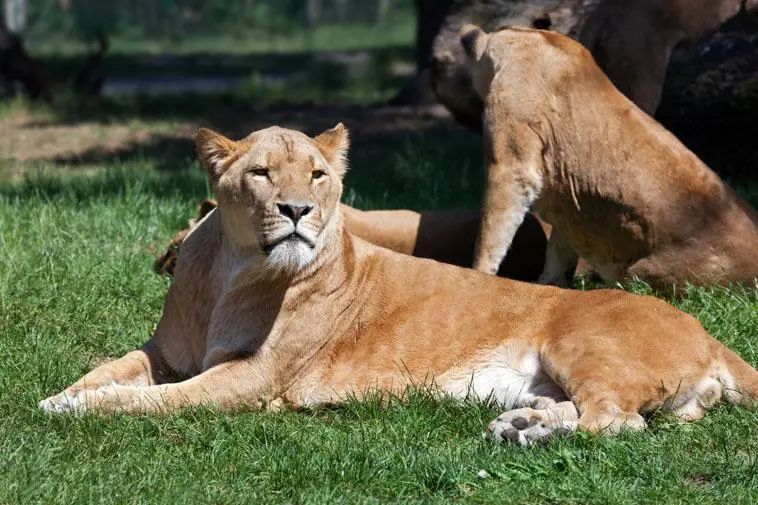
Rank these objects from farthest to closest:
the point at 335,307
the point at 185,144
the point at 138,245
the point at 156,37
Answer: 1. the point at 156,37
2. the point at 185,144
3. the point at 138,245
4. the point at 335,307

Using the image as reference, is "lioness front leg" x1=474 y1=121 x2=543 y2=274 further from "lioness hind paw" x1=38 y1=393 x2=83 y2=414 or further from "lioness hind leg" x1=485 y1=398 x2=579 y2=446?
"lioness hind paw" x1=38 y1=393 x2=83 y2=414

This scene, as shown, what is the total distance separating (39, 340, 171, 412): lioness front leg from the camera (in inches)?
205

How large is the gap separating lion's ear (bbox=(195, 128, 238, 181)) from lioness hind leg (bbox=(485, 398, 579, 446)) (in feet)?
4.90

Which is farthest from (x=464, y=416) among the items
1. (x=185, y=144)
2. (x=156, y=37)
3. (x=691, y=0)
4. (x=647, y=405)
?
(x=156, y=37)

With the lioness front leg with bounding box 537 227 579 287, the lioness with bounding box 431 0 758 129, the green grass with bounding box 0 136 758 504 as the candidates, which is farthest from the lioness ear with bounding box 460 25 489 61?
the green grass with bounding box 0 136 758 504

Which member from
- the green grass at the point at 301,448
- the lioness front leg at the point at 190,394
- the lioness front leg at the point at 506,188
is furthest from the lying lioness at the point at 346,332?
the lioness front leg at the point at 506,188

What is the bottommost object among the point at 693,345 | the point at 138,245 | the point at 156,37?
the point at 156,37

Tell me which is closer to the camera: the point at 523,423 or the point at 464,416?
the point at 523,423

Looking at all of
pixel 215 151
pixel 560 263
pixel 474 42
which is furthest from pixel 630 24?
pixel 215 151

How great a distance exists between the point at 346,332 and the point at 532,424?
1.01m

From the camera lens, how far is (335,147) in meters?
5.61

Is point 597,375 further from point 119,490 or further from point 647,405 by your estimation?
point 119,490

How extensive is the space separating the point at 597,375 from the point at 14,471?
7.01ft

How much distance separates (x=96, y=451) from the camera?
15.6 ft
